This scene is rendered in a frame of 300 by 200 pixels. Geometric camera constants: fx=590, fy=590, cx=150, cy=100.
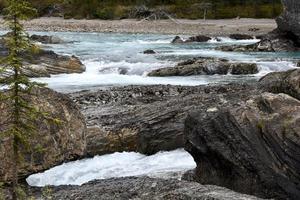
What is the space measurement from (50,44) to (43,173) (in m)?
49.0

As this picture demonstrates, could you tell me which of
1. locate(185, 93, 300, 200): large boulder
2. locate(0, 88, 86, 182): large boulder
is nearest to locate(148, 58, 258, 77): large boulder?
locate(0, 88, 86, 182): large boulder

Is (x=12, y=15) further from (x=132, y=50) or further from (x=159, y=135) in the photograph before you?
(x=132, y=50)

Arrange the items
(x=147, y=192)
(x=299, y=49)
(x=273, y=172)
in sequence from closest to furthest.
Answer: (x=147, y=192), (x=273, y=172), (x=299, y=49)

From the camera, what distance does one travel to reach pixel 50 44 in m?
63.5

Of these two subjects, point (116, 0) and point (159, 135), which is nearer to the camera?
point (159, 135)

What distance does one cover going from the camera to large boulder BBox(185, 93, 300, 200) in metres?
11.7

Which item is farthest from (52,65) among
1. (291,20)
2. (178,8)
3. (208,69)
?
(178,8)

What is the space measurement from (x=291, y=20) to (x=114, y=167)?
49.9 m

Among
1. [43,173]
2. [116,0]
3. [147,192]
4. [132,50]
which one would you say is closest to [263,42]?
[132,50]

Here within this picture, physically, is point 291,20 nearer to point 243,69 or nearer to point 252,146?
point 243,69

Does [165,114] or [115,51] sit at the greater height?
[165,114]

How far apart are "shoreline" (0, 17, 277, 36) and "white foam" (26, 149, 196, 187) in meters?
70.1

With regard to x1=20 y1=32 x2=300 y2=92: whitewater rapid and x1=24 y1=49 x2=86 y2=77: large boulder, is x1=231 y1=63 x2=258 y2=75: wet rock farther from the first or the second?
x1=24 y1=49 x2=86 y2=77: large boulder

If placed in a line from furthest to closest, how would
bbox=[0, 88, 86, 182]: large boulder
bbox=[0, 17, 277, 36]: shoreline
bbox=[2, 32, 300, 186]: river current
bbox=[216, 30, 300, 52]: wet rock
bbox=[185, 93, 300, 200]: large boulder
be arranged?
bbox=[0, 17, 277, 36]: shoreline → bbox=[216, 30, 300, 52]: wet rock → bbox=[2, 32, 300, 186]: river current → bbox=[0, 88, 86, 182]: large boulder → bbox=[185, 93, 300, 200]: large boulder
